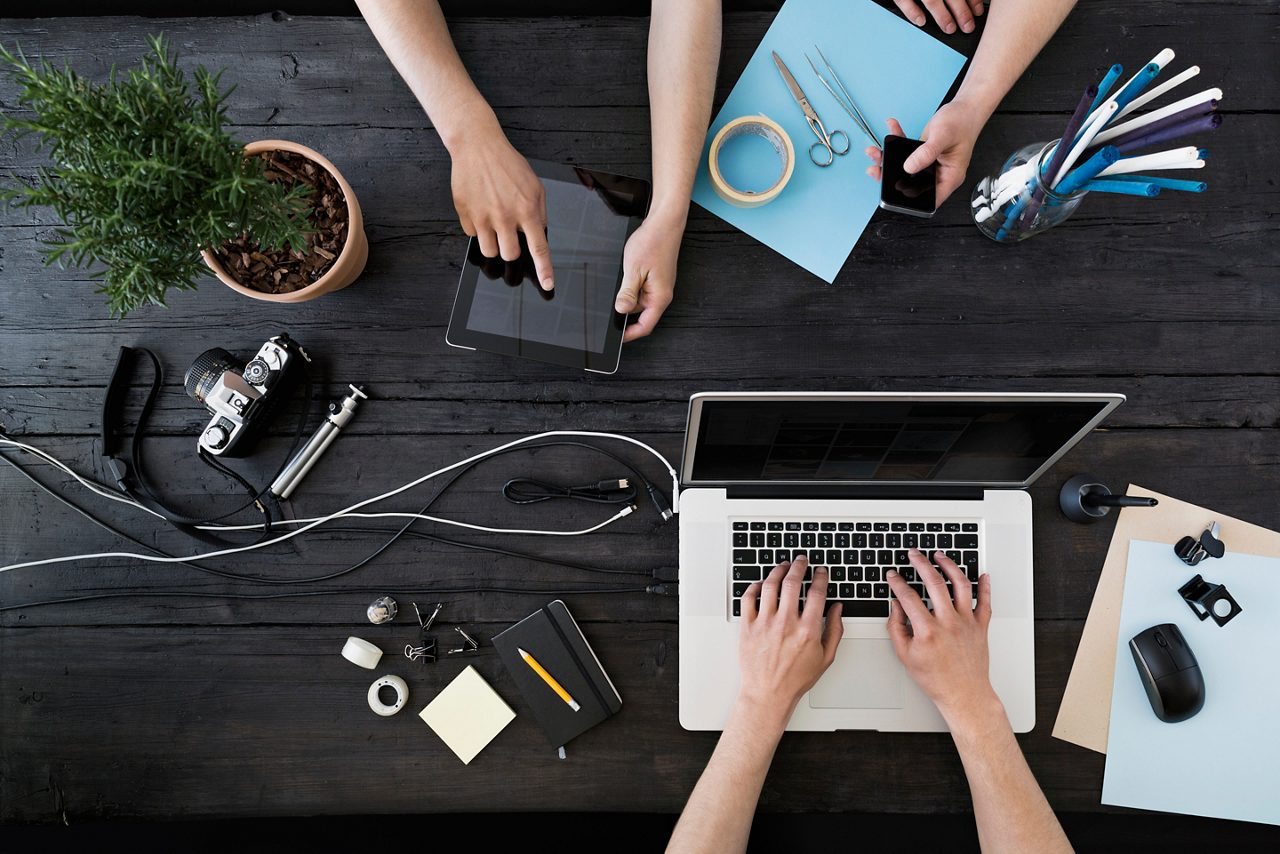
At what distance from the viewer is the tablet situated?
1.04 metres

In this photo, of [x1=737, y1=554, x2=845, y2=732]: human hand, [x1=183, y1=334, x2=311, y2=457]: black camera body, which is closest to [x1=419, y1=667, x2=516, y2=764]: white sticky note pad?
[x1=737, y1=554, x2=845, y2=732]: human hand

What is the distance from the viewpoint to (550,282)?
1032mm

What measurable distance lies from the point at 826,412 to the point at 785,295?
28cm

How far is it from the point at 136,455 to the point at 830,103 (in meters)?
1.15

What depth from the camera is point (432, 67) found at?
40.1 inches

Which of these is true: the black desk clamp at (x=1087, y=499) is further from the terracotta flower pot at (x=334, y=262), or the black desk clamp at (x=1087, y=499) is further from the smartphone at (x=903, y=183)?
the terracotta flower pot at (x=334, y=262)

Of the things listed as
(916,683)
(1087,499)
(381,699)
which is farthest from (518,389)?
(1087,499)

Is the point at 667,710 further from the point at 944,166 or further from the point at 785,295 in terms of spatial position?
the point at 944,166

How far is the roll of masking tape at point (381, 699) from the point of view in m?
1.00

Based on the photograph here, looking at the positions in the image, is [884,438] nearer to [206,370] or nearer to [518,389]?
[518,389]

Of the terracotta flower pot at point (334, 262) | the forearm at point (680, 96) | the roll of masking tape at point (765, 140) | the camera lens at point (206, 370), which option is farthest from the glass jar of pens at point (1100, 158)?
the camera lens at point (206, 370)

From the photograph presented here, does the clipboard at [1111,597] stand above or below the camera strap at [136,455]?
below

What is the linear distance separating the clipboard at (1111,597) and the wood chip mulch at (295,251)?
116 cm

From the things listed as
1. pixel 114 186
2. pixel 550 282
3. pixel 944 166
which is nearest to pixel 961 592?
pixel 944 166
